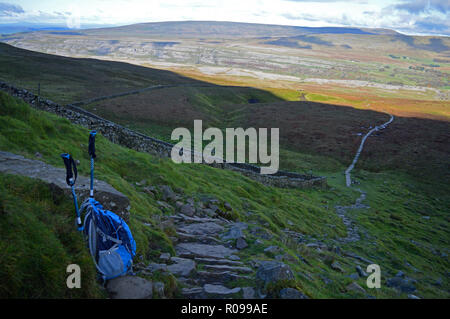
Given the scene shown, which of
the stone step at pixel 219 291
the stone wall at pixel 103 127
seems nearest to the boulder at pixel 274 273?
the stone step at pixel 219 291

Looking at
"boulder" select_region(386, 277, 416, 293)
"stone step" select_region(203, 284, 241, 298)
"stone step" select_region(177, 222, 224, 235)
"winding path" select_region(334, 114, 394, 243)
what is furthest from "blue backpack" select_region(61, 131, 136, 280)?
"winding path" select_region(334, 114, 394, 243)

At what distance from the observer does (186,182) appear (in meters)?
16.0

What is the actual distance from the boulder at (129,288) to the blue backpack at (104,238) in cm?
16

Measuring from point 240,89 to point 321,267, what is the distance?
110 m

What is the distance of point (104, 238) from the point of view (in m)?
7.11

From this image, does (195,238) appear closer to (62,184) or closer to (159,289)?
(159,289)

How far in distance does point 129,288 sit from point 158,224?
12.2ft

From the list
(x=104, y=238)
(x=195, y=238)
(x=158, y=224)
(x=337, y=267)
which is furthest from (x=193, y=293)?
(x=337, y=267)

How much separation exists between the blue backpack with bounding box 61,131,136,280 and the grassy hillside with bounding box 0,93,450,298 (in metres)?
0.27

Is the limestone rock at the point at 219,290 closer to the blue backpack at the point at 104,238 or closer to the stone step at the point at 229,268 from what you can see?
the stone step at the point at 229,268

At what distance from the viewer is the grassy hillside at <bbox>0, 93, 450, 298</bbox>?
6230mm

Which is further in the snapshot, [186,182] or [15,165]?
[186,182]
